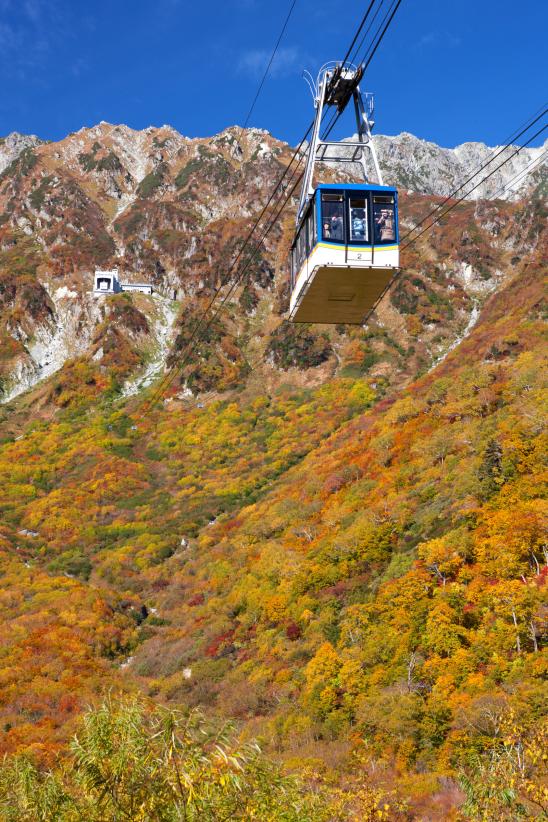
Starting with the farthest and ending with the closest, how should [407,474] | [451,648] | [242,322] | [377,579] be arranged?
[242,322] → [407,474] → [377,579] → [451,648]

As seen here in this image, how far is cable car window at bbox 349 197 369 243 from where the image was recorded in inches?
Result: 733

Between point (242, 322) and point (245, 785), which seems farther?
point (242, 322)

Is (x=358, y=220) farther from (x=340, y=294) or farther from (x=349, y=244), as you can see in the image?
(x=340, y=294)

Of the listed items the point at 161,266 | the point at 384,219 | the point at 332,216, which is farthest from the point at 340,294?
the point at 161,266

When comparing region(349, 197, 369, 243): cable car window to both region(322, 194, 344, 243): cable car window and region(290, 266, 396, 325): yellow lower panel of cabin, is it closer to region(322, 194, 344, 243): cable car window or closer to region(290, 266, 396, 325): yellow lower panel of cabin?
region(322, 194, 344, 243): cable car window

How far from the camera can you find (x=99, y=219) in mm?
177250

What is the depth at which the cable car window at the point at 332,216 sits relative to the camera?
18469 mm

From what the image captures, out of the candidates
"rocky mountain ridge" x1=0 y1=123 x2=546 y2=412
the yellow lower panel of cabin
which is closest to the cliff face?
"rocky mountain ridge" x1=0 y1=123 x2=546 y2=412

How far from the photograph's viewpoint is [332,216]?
1875 cm

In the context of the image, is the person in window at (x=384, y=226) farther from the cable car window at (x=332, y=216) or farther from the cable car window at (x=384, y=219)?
the cable car window at (x=332, y=216)

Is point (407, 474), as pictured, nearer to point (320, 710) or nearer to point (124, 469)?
point (320, 710)

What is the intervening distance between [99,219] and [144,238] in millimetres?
19369

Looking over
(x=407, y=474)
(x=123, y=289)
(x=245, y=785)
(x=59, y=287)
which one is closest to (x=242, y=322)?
(x=123, y=289)

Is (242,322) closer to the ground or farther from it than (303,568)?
farther from it
